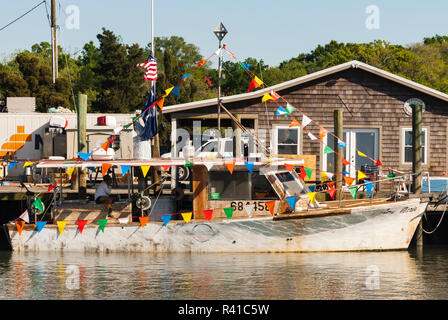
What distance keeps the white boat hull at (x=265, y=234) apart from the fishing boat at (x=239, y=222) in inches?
1.0

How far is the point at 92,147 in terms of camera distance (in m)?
29.7

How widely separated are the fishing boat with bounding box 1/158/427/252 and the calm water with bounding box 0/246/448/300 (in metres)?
0.29

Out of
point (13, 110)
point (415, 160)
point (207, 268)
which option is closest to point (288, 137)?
point (415, 160)

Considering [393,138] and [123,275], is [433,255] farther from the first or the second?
[123,275]

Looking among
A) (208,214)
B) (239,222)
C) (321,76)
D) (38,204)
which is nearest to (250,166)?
(239,222)

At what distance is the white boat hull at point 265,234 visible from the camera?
1862 centimetres

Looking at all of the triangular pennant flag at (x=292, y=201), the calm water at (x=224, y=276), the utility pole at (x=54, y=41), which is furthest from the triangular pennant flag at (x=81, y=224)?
the utility pole at (x=54, y=41)

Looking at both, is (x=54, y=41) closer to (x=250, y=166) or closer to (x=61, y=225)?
(x=61, y=225)

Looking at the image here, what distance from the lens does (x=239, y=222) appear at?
1859 centimetres

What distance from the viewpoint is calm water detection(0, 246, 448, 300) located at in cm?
1493

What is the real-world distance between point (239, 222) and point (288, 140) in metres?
8.08

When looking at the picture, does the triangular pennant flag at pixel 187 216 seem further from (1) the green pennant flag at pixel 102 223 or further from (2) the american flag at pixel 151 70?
(2) the american flag at pixel 151 70
